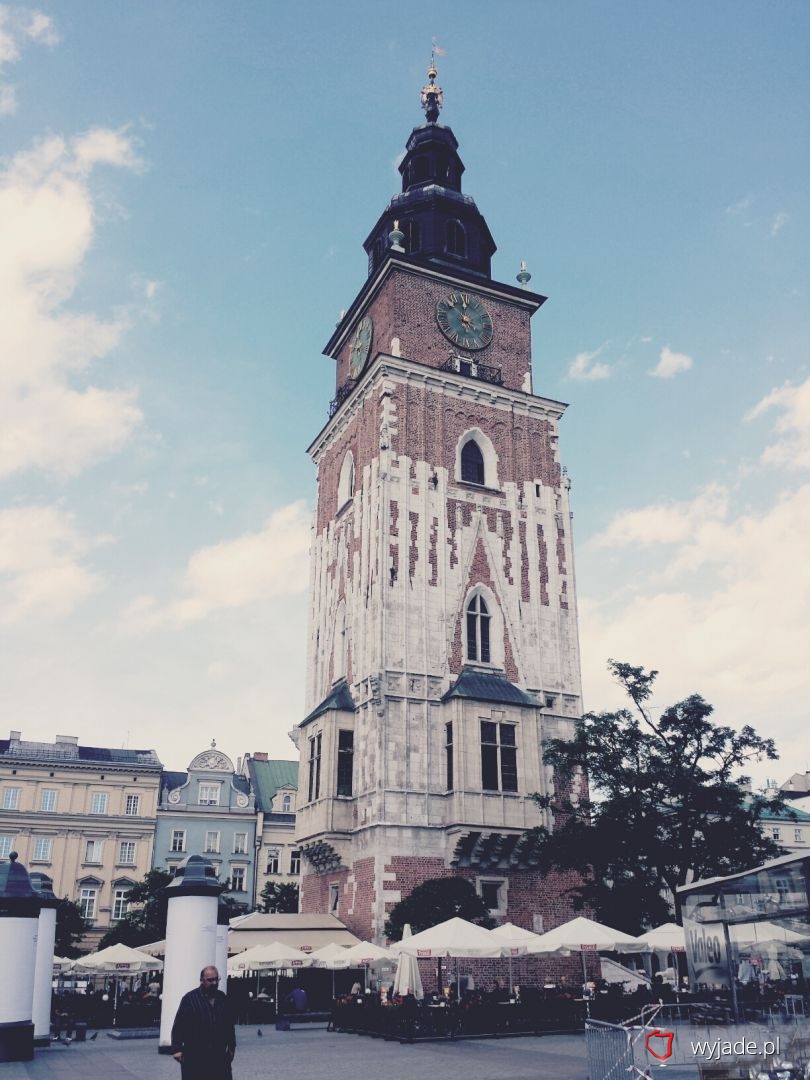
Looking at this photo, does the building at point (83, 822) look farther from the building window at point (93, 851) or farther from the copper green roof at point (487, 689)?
the copper green roof at point (487, 689)

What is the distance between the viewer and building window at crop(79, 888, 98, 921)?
201 feet

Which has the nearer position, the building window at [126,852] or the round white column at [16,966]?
the round white column at [16,966]

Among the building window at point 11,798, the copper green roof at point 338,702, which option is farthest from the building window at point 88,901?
the copper green roof at point 338,702

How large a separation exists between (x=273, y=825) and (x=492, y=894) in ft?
117

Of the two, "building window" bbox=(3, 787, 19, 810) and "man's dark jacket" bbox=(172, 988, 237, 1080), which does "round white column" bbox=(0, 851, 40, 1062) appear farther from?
"building window" bbox=(3, 787, 19, 810)

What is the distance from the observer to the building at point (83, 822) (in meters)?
62.2

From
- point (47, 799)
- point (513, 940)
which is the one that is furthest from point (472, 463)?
point (47, 799)

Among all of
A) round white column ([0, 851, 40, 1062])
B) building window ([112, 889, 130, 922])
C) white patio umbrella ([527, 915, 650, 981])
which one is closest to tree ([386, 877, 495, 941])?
white patio umbrella ([527, 915, 650, 981])

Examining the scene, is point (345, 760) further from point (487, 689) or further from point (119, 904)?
point (119, 904)

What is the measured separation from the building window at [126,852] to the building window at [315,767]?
3040cm

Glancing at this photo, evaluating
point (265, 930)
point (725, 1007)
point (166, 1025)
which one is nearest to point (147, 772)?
point (265, 930)

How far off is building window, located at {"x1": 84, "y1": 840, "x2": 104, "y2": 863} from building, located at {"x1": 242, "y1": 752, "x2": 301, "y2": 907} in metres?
10.3

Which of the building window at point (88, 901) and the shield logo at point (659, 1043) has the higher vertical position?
the building window at point (88, 901)

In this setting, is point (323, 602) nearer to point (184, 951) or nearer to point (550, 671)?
point (550, 671)
